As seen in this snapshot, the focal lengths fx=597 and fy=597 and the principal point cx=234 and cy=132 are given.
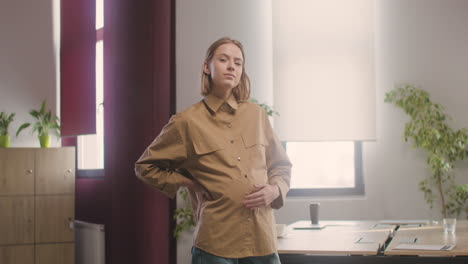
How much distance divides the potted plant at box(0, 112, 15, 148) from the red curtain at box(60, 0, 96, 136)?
0.57 metres

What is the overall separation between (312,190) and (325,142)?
Answer: 45cm

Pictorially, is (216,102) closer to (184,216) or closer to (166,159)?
(166,159)

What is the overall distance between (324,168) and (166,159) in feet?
12.2

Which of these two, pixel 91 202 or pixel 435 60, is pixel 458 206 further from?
pixel 91 202

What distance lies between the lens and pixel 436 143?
4.77m

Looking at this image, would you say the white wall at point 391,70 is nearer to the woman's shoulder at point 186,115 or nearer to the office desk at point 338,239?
the office desk at point 338,239

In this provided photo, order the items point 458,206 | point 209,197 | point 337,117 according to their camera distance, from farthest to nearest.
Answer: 1. point 337,117
2. point 458,206
3. point 209,197

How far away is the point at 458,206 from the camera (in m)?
4.84

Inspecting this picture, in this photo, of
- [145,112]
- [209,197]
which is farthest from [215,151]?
[145,112]

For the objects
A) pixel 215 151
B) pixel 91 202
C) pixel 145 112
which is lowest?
pixel 91 202

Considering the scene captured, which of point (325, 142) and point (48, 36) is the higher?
point (48, 36)

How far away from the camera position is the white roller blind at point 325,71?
16.9 ft

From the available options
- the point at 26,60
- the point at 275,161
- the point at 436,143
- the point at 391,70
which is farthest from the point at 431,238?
the point at 26,60

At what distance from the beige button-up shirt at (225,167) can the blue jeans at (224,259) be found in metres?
0.02
